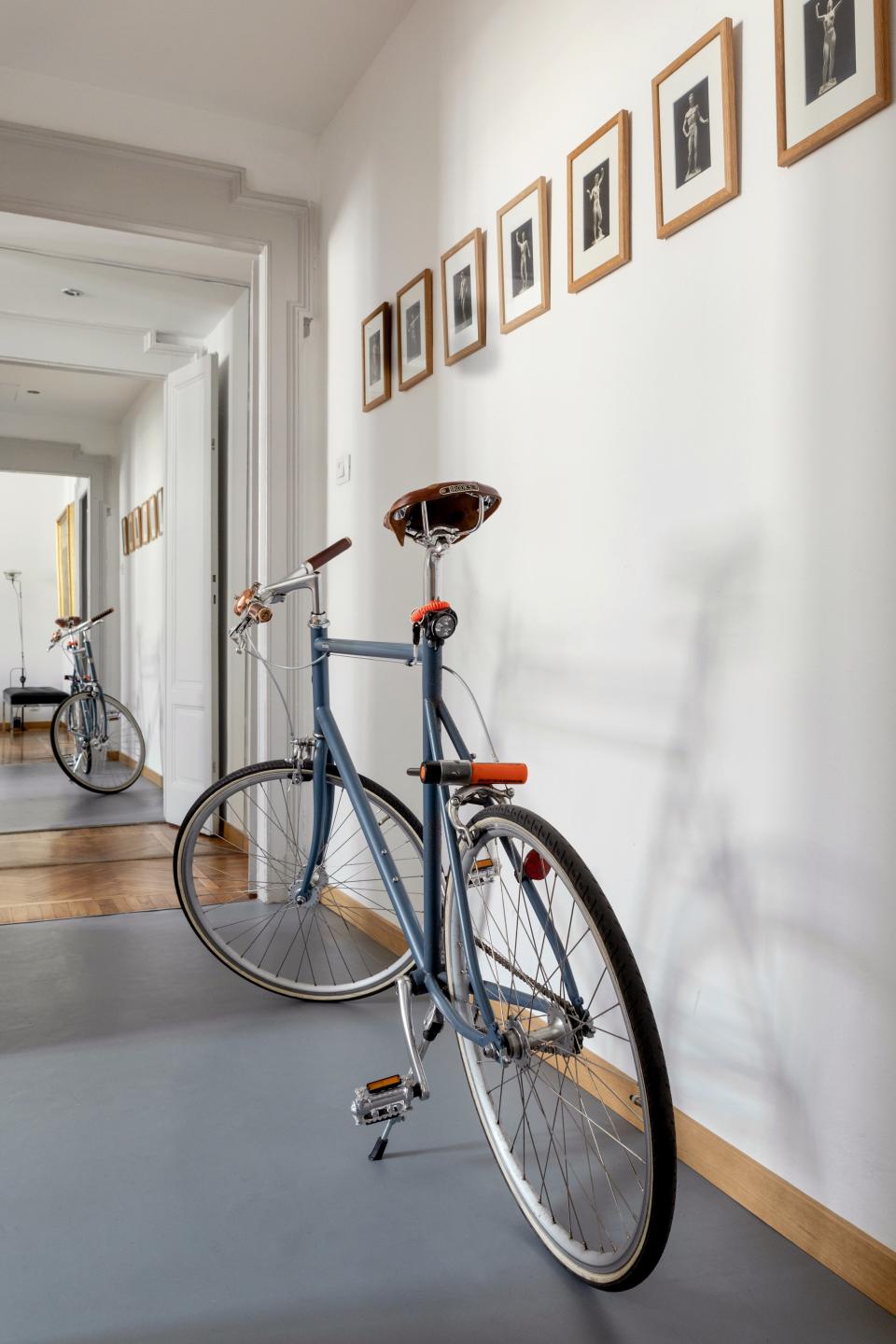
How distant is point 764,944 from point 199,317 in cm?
416

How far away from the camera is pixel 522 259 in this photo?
214 cm

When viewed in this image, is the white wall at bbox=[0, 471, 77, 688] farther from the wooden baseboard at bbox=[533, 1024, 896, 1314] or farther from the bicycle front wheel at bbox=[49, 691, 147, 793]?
the wooden baseboard at bbox=[533, 1024, 896, 1314]

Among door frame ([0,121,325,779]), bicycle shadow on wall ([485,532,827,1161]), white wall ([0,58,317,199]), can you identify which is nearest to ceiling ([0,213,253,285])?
door frame ([0,121,325,779])

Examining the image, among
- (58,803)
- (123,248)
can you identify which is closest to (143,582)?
(58,803)

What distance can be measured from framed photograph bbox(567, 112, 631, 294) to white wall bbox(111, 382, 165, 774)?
3.44 m

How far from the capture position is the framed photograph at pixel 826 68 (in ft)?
4.08

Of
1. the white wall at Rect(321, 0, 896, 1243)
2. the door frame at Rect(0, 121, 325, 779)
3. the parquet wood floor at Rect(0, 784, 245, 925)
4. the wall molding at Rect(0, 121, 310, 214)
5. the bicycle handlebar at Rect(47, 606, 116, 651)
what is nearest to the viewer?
the white wall at Rect(321, 0, 896, 1243)

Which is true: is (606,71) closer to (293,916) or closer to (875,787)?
(875,787)

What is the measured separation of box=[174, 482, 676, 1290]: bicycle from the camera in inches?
49.4

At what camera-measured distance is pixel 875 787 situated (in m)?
1.27

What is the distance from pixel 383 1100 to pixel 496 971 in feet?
0.94

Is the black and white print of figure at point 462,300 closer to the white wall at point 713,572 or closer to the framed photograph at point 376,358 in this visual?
the white wall at point 713,572

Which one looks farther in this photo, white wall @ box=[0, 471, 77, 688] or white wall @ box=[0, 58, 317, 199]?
white wall @ box=[0, 471, 77, 688]

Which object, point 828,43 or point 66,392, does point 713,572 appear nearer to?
point 828,43
